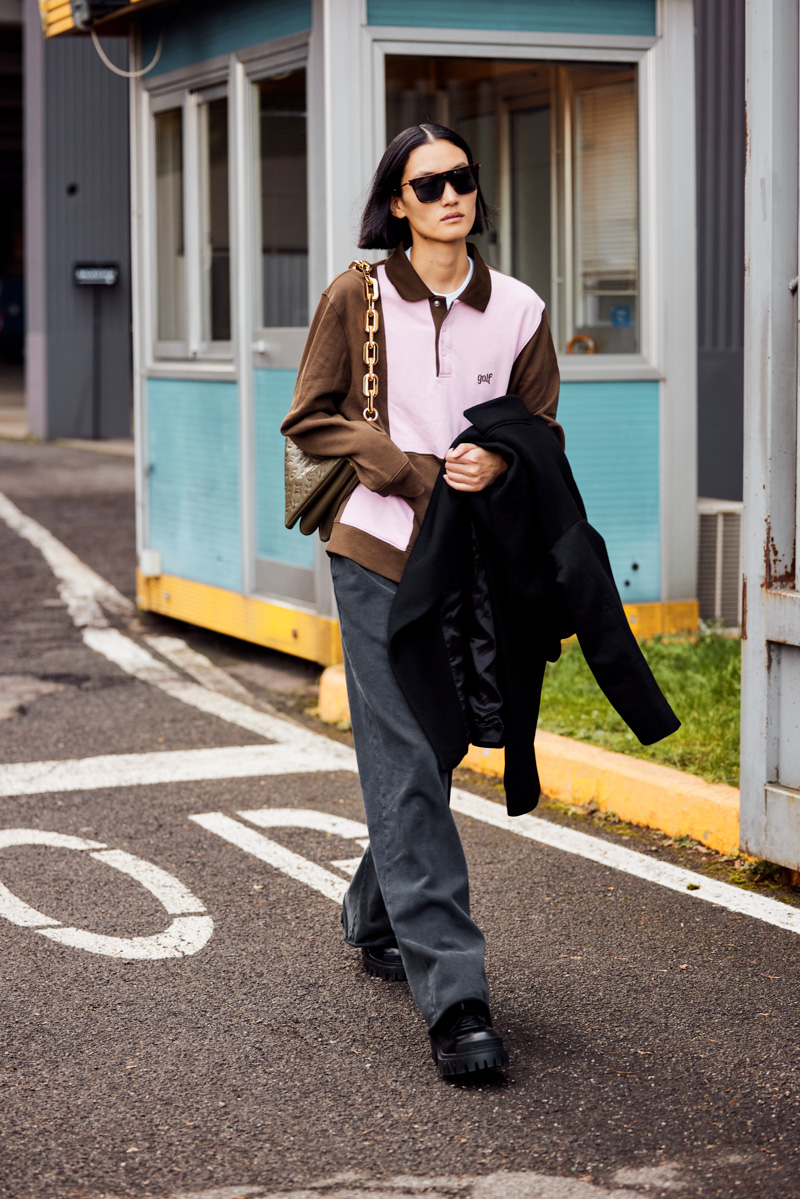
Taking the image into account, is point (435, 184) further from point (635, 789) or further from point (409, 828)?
point (635, 789)

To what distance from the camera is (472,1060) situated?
317 centimetres

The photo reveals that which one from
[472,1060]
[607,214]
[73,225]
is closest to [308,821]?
[472,1060]

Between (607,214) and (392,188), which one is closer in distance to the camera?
(392,188)

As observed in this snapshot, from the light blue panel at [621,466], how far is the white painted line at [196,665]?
1.75 metres

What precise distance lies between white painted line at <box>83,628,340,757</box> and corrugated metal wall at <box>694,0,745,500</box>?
4249 millimetres

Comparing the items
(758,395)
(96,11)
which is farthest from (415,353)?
(96,11)

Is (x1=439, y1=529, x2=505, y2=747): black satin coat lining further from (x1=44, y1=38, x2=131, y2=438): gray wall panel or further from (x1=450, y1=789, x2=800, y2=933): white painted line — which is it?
(x1=44, y1=38, x2=131, y2=438): gray wall panel

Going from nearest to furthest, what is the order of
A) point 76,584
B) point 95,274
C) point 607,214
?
1. point 607,214
2. point 76,584
3. point 95,274

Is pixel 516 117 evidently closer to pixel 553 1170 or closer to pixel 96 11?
pixel 96 11

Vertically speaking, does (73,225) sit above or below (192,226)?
above

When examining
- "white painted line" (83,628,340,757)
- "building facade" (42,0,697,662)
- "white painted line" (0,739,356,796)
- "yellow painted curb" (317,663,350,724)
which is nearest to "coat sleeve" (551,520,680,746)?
"white painted line" (0,739,356,796)

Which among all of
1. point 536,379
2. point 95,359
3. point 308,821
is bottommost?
point 308,821

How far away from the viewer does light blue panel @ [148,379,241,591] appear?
25.5 ft

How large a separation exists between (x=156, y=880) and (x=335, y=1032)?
1208mm
